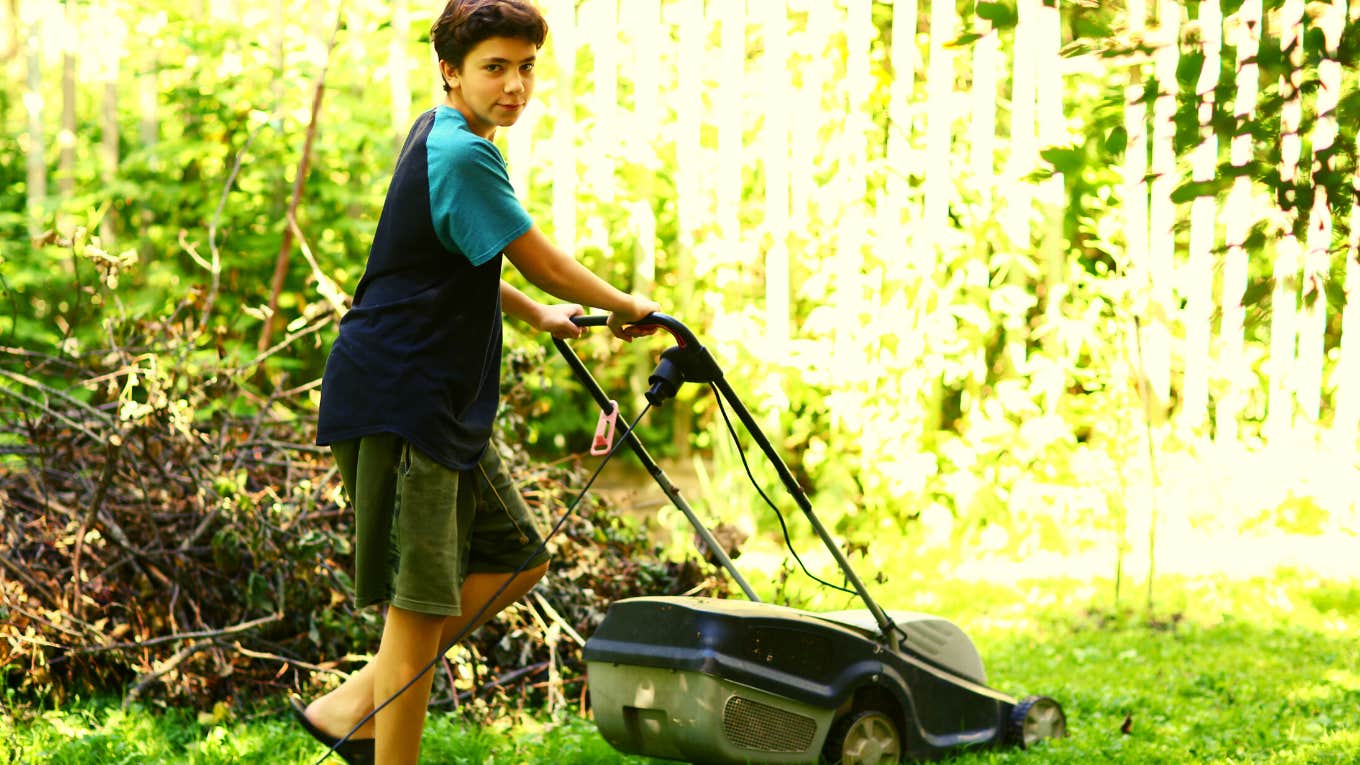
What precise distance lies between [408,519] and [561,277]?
515mm

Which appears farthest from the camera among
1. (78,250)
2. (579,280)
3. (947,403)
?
(947,403)

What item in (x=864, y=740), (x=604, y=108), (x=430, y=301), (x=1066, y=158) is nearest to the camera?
(x=1066, y=158)

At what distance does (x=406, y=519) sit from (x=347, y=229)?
409 centimetres

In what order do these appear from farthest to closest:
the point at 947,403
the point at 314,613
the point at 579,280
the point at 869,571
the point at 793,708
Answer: the point at 947,403 < the point at 869,571 < the point at 314,613 < the point at 793,708 < the point at 579,280

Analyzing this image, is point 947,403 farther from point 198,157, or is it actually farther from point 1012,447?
point 198,157

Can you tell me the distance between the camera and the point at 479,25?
260 cm

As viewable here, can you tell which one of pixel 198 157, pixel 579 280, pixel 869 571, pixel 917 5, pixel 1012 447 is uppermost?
pixel 917 5

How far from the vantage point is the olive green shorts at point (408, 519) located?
267 cm

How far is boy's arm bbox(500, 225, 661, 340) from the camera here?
2590 millimetres

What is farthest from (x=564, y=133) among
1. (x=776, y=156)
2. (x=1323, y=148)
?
(x=1323, y=148)

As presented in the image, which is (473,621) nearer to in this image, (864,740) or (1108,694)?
(864,740)

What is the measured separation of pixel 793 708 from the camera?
124 inches

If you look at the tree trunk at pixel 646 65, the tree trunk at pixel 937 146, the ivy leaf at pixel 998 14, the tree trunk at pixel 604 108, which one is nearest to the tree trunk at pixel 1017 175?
the tree trunk at pixel 937 146

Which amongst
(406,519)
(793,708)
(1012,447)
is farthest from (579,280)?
(1012,447)
